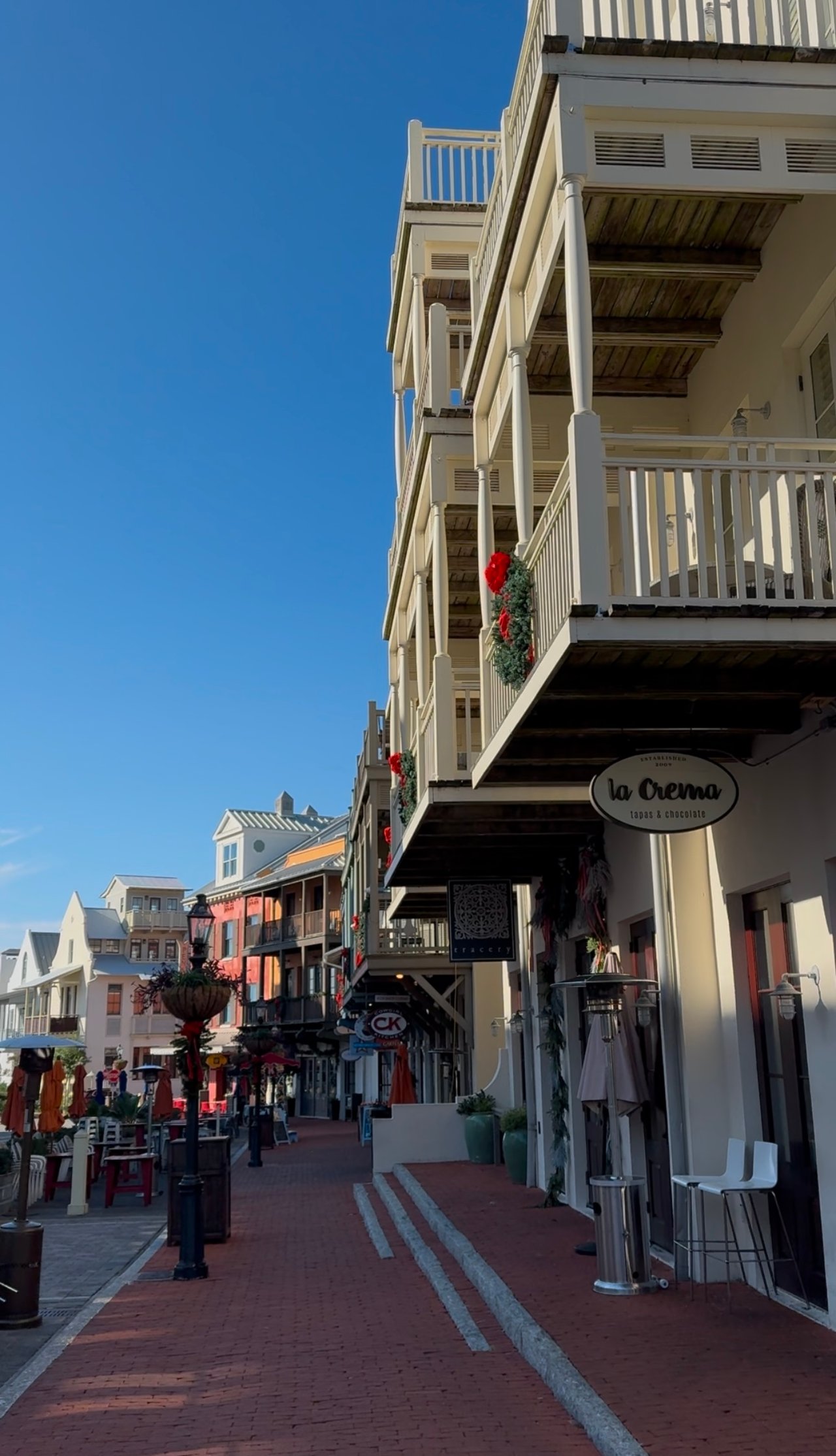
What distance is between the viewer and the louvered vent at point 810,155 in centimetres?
723

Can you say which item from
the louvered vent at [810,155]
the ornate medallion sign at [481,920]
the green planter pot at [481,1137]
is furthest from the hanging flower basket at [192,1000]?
the louvered vent at [810,155]

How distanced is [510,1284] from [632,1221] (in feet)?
3.74

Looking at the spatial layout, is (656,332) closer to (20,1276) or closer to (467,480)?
(467,480)

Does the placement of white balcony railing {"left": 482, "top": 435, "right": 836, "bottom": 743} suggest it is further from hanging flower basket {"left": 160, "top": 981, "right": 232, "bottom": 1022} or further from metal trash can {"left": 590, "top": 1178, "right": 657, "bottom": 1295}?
hanging flower basket {"left": 160, "top": 981, "right": 232, "bottom": 1022}

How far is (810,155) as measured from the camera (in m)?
7.25

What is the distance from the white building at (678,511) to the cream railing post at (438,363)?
40mm

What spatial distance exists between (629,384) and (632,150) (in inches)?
135

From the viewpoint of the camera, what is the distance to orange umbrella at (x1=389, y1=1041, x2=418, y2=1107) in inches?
960

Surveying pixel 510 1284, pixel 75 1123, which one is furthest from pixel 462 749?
pixel 75 1123

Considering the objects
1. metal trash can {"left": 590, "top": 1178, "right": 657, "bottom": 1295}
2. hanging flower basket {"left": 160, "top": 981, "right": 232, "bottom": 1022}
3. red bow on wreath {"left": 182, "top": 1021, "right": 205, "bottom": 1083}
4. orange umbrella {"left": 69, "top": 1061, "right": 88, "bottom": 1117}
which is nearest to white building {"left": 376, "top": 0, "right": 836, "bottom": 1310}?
metal trash can {"left": 590, "top": 1178, "right": 657, "bottom": 1295}

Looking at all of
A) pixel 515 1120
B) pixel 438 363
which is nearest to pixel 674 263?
pixel 438 363

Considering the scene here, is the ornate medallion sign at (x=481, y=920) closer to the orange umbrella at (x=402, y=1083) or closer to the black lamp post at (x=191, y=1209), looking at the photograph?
the black lamp post at (x=191, y=1209)

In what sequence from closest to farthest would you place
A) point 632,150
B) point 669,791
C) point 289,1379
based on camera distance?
point 632,150
point 289,1379
point 669,791

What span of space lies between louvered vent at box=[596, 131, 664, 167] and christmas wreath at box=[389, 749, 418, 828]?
22.5 ft
